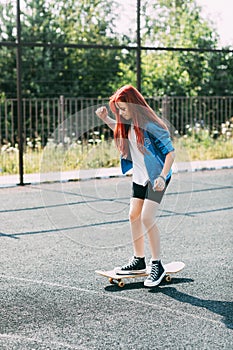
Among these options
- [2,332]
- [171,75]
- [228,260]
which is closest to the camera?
[2,332]

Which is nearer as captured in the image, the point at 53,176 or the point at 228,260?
the point at 228,260

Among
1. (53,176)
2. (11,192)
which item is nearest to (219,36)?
(53,176)

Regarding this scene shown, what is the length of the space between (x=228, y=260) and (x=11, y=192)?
5.16 metres

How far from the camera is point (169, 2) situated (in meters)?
27.9

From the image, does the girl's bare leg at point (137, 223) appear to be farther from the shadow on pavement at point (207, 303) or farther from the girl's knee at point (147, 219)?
the shadow on pavement at point (207, 303)

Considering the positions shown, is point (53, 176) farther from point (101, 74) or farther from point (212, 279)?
point (101, 74)

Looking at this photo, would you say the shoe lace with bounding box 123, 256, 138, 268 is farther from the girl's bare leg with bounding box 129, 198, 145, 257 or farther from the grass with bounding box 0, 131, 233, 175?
the grass with bounding box 0, 131, 233, 175

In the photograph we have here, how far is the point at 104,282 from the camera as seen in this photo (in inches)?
220

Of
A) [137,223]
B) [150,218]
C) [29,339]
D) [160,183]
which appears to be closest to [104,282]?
[137,223]

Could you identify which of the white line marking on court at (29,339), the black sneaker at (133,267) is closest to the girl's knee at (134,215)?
the black sneaker at (133,267)

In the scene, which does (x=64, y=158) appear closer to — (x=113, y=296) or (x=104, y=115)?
(x=104, y=115)

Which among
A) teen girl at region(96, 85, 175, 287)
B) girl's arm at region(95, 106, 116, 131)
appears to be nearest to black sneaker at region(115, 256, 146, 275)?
teen girl at region(96, 85, 175, 287)

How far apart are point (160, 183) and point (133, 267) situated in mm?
734

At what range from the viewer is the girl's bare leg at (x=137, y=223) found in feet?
18.4
